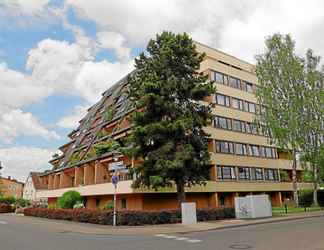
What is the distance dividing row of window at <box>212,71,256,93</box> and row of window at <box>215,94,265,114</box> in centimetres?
182

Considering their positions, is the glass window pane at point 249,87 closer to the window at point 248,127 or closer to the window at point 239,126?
the window at point 248,127

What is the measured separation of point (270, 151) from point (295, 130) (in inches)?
404

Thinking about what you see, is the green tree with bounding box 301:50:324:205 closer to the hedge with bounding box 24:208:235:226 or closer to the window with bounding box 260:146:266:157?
the window with bounding box 260:146:266:157

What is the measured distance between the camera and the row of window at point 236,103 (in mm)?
37159

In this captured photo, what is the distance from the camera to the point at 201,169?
73.0 feet

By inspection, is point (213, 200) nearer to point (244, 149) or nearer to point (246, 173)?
point (246, 173)

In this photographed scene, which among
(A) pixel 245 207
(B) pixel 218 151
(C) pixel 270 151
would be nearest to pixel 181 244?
(A) pixel 245 207

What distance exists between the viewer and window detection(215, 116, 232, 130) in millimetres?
35750

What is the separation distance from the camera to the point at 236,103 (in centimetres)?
3928

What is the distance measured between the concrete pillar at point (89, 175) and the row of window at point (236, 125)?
49.0 ft

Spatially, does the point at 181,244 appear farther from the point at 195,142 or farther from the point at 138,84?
the point at 138,84

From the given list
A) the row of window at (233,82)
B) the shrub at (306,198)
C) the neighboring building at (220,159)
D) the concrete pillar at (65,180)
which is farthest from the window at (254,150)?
the concrete pillar at (65,180)

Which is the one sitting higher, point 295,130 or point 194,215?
point 295,130

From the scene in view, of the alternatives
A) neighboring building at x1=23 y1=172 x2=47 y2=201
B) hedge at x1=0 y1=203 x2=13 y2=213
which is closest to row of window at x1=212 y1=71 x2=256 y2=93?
hedge at x1=0 y1=203 x2=13 y2=213
